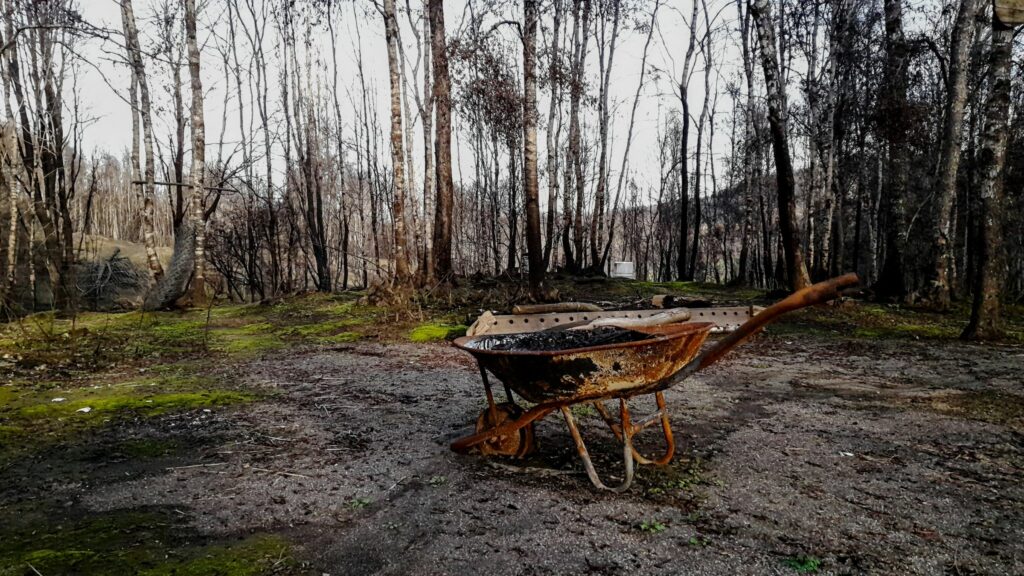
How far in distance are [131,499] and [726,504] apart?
2.80 metres

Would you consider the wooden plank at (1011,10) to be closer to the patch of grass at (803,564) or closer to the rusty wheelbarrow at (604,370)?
the rusty wheelbarrow at (604,370)

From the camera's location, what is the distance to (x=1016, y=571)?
5.88ft

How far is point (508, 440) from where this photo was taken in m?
2.91

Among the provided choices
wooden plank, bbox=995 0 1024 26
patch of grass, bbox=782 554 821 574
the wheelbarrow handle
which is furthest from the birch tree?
patch of grass, bbox=782 554 821 574

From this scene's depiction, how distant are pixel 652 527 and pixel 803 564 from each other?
55 centimetres

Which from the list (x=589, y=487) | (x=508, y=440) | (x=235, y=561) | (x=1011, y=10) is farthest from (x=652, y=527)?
(x=1011, y=10)

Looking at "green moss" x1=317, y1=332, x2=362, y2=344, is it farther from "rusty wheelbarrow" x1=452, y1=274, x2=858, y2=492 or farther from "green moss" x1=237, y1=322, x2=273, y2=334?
"rusty wheelbarrow" x1=452, y1=274, x2=858, y2=492

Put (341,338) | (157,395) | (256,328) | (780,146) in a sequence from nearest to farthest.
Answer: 1. (157,395)
2. (341,338)
3. (780,146)
4. (256,328)

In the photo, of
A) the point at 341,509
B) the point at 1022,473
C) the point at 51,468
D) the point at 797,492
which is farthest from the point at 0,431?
the point at 1022,473

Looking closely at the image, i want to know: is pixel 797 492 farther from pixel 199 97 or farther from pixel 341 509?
pixel 199 97

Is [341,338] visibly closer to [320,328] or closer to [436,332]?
[320,328]

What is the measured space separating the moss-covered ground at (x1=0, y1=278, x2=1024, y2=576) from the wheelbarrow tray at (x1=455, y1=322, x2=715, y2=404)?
0.58 meters

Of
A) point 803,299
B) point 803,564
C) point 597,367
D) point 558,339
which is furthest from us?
point 558,339

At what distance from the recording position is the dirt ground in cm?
194
